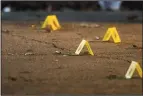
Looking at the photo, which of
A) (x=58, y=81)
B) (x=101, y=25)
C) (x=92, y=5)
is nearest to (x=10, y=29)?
(x=101, y=25)

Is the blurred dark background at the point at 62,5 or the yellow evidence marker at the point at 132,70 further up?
the blurred dark background at the point at 62,5

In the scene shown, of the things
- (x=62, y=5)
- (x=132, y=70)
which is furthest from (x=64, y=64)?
(x=62, y=5)

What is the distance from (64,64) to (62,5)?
12577 mm

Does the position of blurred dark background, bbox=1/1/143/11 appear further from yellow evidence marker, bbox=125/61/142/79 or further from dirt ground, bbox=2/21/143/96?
yellow evidence marker, bbox=125/61/142/79

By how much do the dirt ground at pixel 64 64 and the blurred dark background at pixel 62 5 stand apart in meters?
6.65

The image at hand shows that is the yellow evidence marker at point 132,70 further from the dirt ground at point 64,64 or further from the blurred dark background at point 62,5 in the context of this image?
the blurred dark background at point 62,5

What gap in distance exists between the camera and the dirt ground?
7.03 m

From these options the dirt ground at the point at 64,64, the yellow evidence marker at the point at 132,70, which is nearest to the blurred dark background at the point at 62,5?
the dirt ground at the point at 64,64

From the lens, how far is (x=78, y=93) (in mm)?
6695

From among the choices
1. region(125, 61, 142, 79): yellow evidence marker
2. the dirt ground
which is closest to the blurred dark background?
the dirt ground

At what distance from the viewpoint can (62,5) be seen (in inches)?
835

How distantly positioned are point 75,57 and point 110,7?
10835 mm

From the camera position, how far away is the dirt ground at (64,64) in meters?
7.03

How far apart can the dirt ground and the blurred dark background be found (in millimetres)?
6651
